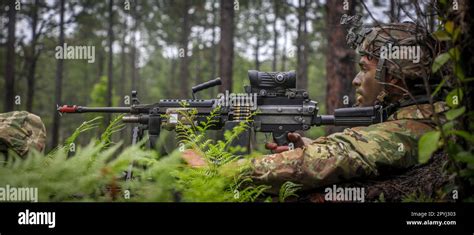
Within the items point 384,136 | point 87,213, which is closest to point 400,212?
point 384,136

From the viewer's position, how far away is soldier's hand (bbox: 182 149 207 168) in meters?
3.15

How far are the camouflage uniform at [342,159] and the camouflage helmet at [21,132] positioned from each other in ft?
6.25

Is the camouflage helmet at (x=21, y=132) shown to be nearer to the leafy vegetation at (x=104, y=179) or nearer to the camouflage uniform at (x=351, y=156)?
the leafy vegetation at (x=104, y=179)

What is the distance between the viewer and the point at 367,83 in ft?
13.7

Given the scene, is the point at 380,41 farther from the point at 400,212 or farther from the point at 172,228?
the point at 172,228

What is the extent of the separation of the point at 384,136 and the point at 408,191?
0.48 metres

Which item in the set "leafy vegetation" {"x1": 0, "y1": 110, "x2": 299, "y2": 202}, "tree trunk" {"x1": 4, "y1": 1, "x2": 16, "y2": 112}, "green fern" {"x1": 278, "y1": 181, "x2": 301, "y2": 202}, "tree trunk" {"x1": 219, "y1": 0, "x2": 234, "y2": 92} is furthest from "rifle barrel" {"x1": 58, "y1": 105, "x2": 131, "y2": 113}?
"tree trunk" {"x1": 4, "y1": 1, "x2": 16, "y2": 112}

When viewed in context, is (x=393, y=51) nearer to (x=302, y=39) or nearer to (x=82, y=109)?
(x=82, y=109)

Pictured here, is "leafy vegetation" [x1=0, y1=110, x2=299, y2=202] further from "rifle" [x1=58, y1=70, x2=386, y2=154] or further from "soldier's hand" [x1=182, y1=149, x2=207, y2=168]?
"rifle" [x1=58, y1=70, x2=386, y2=154]

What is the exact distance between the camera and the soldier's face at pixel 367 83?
13.5 feet

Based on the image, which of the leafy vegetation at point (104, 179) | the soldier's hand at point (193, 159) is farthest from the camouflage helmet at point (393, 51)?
the leafy vegetation at point (104, 179)

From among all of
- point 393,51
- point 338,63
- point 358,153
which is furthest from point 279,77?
point 338,63

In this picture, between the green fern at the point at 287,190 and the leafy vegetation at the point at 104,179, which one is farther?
the green fern at the point at 287,190

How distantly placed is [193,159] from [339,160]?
1.07 metres
